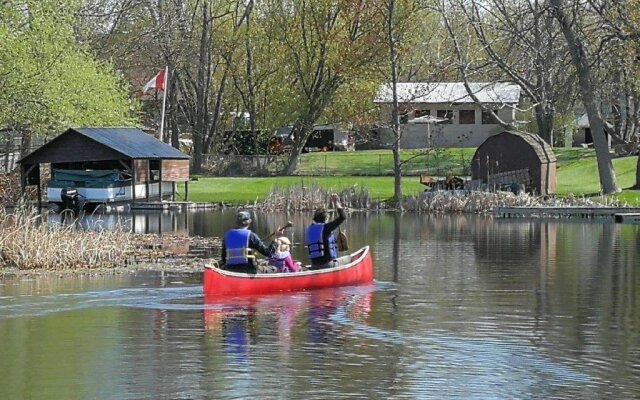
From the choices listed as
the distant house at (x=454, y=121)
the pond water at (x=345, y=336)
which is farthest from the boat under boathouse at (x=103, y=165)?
the distant house at (x=454, y=121)

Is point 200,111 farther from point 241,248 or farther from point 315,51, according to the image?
point 241,248

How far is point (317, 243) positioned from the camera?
27391 mm

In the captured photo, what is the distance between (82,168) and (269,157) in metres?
22.9

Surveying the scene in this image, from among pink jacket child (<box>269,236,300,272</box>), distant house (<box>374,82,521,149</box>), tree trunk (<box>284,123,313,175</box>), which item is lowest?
pink jacket child (<box>269,236,300,272</box>)

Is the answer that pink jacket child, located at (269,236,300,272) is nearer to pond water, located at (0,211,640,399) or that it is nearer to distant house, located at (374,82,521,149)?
pond water, located at (0,211,640,399)

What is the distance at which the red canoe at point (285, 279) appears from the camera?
2441 cm

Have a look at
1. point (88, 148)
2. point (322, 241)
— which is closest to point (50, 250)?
point (322, 241)

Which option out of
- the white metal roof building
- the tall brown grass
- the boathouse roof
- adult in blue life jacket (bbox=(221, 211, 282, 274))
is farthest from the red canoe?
the white metal roof building

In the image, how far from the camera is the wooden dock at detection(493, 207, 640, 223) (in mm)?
48656

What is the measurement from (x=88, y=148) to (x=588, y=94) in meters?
20.7

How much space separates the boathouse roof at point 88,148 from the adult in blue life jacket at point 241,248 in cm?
2706

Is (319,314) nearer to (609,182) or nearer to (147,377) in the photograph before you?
(147,377)

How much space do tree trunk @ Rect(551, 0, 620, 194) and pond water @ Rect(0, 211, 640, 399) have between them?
809 inches

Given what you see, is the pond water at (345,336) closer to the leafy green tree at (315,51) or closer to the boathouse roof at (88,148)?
the boathouse roof at (88,148)
